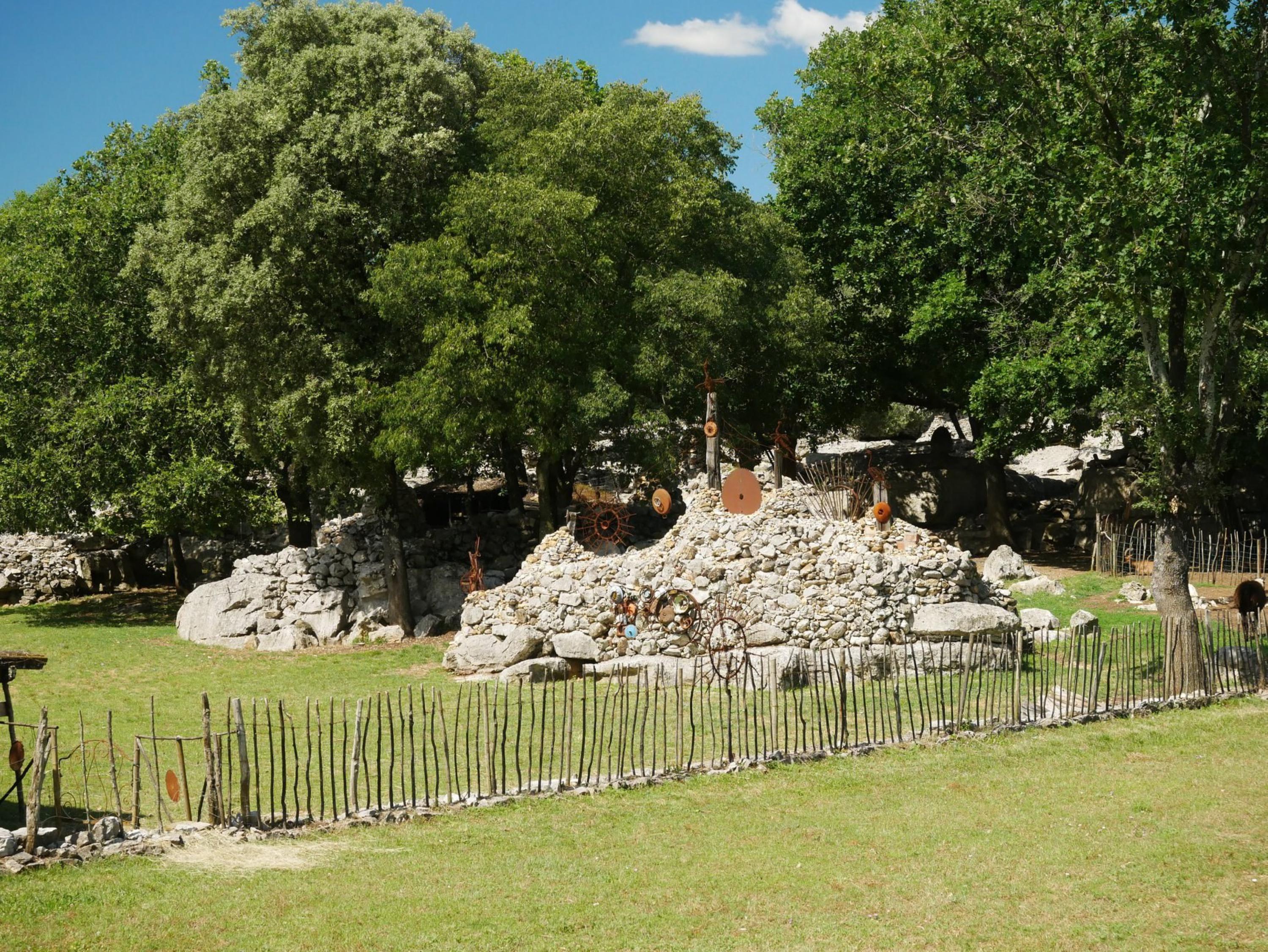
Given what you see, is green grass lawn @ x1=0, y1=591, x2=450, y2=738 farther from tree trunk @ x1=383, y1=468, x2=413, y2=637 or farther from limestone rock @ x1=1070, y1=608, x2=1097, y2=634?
limestone rock @ x1=1070, y1=608, x2=1097, y2=634

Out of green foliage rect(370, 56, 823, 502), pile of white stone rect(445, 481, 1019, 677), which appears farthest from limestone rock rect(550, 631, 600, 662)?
green foliage rect(370, 56, 823, 502)

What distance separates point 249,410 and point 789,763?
1675 cm

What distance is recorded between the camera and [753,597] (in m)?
21.1

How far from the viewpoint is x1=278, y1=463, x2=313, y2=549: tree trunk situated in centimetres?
3123

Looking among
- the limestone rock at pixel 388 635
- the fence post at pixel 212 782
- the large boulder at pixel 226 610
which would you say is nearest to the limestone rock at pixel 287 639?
the large boulder at pixel 226 610

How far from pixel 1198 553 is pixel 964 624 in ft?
34.7

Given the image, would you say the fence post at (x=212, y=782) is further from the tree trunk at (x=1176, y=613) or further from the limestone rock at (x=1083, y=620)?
the limestone rock at (x=1083, y=620)

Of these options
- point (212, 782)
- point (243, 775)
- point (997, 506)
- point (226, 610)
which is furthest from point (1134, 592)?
point (226, 610)

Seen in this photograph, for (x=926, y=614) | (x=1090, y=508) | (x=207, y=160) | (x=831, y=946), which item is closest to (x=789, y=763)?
(x=831, y=946)

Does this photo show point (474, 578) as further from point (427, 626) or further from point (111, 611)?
point (111, 611)

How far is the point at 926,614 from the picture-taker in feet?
66.1

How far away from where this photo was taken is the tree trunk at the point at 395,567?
2714 centimetres

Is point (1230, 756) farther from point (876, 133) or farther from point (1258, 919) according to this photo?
point (876, 133)

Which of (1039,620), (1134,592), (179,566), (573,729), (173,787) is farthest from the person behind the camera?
(179,566)
